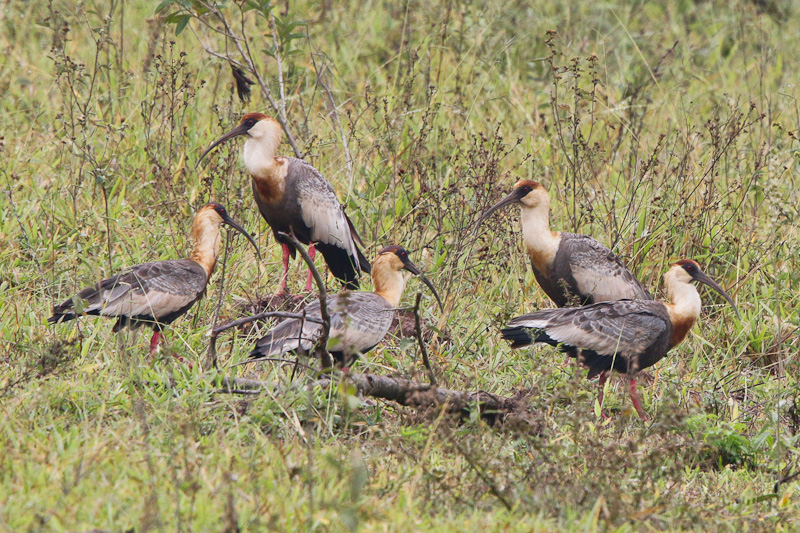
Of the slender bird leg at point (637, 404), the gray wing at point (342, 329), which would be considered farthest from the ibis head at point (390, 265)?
the slender bird leg at point (637, 404)

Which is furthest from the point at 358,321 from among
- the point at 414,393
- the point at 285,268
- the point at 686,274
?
the point at 686,274

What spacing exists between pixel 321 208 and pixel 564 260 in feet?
5.81

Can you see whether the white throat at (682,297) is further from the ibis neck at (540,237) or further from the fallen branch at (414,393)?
the fallen branch at (414,393)

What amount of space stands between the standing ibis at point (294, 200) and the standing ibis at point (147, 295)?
1.20 metres

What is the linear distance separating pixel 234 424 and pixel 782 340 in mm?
3531

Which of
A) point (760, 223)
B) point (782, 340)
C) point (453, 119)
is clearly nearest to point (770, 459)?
point (782, 340)

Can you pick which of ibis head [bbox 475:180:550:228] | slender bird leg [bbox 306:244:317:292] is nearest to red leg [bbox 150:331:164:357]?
slender bird leg [bbox 306:244:317:292]

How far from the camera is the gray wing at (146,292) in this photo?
5363mm

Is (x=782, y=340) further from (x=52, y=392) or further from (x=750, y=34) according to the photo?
(x=750, y=34)

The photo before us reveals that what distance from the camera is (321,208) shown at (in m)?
7.13

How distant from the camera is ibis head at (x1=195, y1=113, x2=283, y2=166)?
6895 mm

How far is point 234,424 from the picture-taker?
4.29 m

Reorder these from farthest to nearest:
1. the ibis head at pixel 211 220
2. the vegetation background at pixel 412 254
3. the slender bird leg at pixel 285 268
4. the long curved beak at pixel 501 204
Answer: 1. the slender bird leg at pixel 285 268
2. the long curved beak at pixel 501 204
3. the ibis head at pixel 211 220
4. the vegetation background at pixel 412 254

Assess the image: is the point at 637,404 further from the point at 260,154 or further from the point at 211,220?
the point at 260,154
